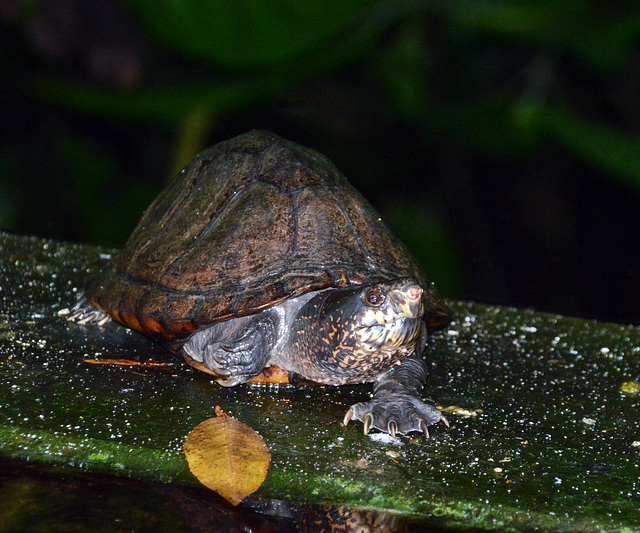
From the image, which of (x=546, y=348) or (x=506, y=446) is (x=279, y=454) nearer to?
(x=506, y=446)

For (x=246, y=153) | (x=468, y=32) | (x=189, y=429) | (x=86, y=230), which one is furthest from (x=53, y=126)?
(x=189, y=429)

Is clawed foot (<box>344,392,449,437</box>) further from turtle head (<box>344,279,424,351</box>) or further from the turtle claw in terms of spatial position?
turtle head (<box>344,279,424,351</box>)

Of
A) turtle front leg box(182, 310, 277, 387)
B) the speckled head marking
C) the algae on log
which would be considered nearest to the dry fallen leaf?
the algae on log

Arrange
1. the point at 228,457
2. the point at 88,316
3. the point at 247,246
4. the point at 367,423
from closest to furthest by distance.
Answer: the point at 228,457, the point at 367,423, the point at 247,246, the point at 88,316

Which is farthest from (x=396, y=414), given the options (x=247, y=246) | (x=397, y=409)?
(x=247, y=246)

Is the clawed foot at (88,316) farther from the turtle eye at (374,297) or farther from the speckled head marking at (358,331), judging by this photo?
the turtle eye at (374,297)

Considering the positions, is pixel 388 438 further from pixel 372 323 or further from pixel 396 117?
pixel 396 117
